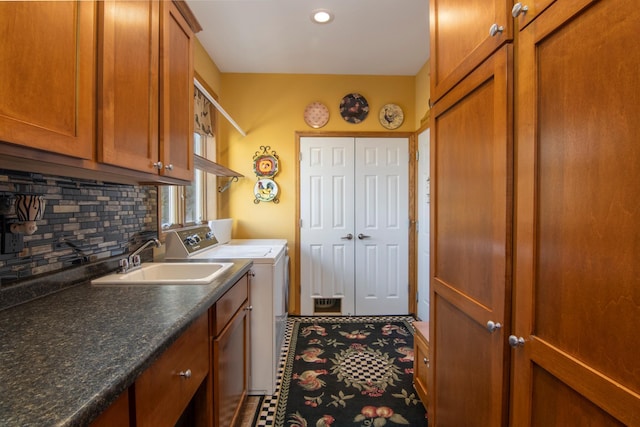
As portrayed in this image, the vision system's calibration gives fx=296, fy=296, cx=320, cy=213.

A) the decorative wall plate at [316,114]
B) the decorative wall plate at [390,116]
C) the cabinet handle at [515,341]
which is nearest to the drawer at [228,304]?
the cabinet handle at [515,341]

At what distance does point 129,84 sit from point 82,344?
92 cm

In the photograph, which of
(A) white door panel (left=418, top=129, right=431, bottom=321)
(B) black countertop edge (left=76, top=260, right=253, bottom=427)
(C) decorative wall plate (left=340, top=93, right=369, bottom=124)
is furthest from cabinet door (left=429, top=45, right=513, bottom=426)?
(C) decorative wall plate (left=340, top=93, right=369, bottom=124)

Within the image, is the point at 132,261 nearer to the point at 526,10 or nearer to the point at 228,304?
the point at 228,304

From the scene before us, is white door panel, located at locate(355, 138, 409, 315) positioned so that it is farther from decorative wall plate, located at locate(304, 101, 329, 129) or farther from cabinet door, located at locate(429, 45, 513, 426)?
cabinet door, located at locate(429, 45, 513, 426)

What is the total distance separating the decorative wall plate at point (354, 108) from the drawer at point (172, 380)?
2.71 meters

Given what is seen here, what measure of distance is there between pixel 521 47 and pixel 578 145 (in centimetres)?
33

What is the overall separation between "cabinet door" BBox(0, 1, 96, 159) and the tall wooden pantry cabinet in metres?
1.22

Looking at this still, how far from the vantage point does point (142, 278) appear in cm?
152

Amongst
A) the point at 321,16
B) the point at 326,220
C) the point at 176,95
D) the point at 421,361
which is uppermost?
the point at 321,16

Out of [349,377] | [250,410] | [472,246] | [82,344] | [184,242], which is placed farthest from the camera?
[349,377]

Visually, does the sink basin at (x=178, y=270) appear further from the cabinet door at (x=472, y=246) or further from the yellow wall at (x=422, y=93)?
the yellow wall at (x=422, y=93)

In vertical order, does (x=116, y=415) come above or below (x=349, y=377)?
above

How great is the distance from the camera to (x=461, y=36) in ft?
3.52

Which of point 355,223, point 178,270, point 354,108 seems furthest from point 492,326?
point 354,108
